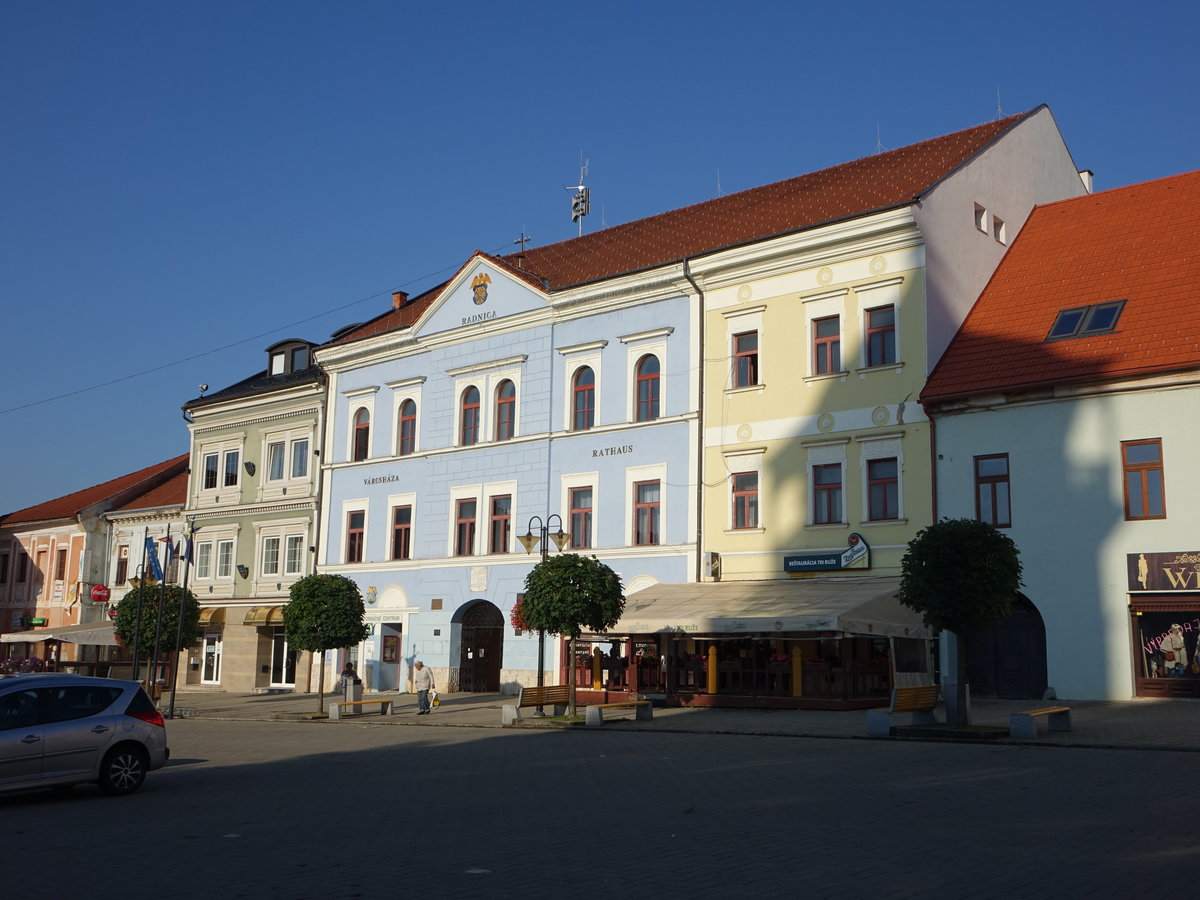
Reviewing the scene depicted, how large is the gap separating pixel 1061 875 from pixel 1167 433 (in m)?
19.5

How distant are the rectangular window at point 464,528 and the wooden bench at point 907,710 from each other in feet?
65.3

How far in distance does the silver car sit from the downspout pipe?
19.7m

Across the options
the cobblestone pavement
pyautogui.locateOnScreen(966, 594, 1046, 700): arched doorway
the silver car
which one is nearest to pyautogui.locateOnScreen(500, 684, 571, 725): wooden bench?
the cobblestone pavement

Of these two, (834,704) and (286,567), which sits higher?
(286,567)

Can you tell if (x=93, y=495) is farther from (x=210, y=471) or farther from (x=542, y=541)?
(x=542, y=541)

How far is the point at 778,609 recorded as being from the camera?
2827cm

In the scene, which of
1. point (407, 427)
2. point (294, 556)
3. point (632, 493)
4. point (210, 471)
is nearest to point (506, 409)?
point (407, 427)

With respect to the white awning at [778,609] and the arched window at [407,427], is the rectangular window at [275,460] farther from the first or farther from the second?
the white awning at [778,609]

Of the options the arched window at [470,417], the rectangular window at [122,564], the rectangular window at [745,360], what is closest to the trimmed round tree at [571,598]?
the rectangular window at [745,360]

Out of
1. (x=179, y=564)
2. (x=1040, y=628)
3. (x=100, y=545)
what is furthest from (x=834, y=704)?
(x=100, y=545)

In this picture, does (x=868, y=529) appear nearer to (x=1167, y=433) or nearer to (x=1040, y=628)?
(x=1040, y=628)

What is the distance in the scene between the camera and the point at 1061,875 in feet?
30.3

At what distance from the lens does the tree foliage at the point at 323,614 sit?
33906mm

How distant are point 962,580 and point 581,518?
1763cm
